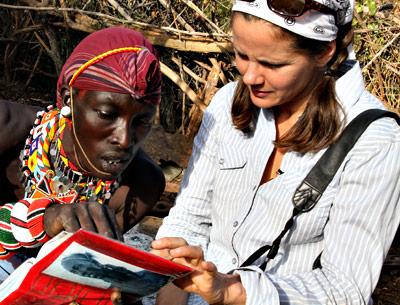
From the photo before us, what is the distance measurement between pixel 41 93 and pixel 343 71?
4.33m

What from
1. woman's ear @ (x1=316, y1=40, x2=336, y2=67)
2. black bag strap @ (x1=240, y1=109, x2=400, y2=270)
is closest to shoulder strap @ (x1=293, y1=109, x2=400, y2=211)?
black bag strap @ (x1=240, y1=109, x2=400, y2=270)

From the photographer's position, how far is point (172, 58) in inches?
222

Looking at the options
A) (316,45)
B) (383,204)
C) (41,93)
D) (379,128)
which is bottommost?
(41,93)

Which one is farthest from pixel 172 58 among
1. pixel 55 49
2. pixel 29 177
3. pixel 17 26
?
pixel 29 177

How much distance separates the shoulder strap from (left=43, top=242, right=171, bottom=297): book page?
0.66 m

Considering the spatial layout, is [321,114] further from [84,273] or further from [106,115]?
[84,273]

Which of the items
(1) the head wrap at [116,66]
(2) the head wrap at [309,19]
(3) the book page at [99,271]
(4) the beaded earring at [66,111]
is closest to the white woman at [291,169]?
(2) the head wrap at [309,19]

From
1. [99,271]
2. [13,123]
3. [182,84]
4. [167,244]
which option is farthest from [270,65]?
[182,84]

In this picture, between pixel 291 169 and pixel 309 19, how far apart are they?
572 millimetres

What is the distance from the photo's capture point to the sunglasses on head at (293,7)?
2.52 meters

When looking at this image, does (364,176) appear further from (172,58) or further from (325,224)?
(172,58)

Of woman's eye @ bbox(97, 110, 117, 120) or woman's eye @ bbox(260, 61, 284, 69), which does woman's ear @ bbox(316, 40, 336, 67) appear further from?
woman's eye @ bbox(97, 110, 117, 120)

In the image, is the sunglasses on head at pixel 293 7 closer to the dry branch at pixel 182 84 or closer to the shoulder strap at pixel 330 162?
the shoulder strap at pixel 330 162

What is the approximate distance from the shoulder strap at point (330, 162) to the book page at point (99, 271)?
66 centimetres
